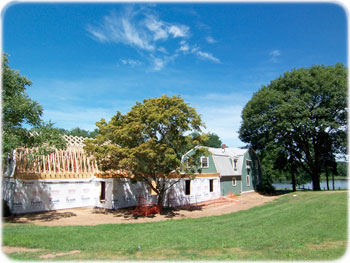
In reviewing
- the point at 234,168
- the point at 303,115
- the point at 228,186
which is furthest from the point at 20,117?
the point at 303,115

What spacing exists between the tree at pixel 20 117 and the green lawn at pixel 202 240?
5335 mm

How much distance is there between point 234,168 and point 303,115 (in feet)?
34.4

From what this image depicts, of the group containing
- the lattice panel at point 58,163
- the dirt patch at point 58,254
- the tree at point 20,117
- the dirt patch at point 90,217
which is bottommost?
the dirt patch at point 90,217

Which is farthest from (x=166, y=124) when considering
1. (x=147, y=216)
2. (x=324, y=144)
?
(x=324, y=144)

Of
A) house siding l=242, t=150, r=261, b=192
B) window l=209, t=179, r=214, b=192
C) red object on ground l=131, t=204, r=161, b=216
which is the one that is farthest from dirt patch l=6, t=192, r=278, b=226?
house siding l=242, t=150, r=261, b=192

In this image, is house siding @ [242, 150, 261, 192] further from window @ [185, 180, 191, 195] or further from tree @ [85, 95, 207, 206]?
tree @ [85, 95, 207, 206]

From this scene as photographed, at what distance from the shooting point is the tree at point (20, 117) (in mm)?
14334

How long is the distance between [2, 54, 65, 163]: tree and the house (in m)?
2.19

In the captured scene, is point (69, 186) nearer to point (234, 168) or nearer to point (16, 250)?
point (16, 250)

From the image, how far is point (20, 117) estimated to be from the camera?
1502 cm

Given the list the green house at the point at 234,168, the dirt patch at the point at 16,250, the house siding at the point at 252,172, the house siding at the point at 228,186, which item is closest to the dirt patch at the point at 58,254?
the dirt patch at the point at 16,250

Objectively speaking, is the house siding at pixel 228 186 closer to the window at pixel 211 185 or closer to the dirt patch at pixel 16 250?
the window at pixel 211 185

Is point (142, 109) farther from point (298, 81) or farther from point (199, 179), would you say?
point (298, 81)

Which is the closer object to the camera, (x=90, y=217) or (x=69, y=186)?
(x=90, y=217)
